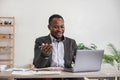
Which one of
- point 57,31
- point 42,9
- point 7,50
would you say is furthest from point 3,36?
point 57,31

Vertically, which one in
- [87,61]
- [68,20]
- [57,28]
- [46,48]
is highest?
[68,20]

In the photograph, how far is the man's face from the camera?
2438mm

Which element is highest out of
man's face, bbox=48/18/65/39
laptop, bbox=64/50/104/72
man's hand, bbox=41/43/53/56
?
man's face, bbox=48/18/65/39

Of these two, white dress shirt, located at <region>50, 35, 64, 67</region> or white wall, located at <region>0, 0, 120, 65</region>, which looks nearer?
white dress shirt, located at <region>50, 35, 64, 67</region>

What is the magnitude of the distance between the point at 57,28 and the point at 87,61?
21.9 inches

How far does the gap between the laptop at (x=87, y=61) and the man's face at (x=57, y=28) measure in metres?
0.50

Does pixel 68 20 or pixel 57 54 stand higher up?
pixel 68 20

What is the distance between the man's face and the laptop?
0.50 m

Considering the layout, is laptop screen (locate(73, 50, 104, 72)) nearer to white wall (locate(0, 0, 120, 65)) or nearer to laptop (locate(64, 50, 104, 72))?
laptop (locate(64, 50, 104, 72))

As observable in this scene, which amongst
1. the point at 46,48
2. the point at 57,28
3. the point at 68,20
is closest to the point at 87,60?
the point at 46,48

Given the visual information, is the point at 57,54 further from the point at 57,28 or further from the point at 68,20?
the point at 68,20

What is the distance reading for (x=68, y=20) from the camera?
17.5 ft

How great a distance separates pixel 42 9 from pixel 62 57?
10.0 ft

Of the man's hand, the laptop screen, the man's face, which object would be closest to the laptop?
the laptop screen
